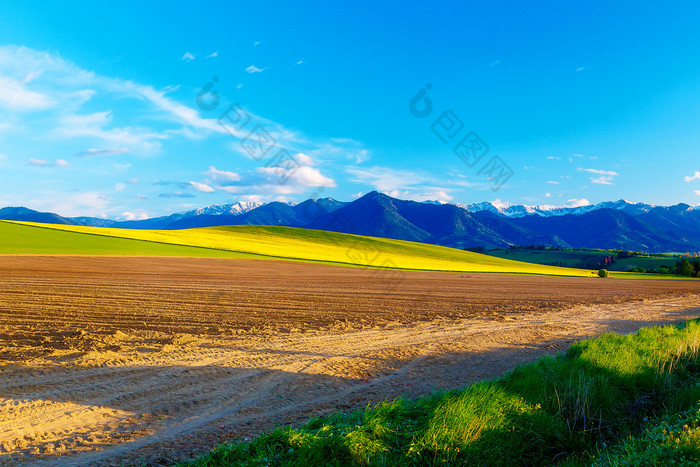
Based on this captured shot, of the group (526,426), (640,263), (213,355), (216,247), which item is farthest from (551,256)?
(526,426)

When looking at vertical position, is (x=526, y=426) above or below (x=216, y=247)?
below

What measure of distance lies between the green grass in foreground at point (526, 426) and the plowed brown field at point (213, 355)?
1.56 meters

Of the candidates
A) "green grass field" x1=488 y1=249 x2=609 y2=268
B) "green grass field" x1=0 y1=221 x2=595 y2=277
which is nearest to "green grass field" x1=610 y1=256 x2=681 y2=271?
"green grass field" x1=488 y1=249 x2=609 y2=268

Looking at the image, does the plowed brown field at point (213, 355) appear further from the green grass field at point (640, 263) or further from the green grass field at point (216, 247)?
the green grass field at point (640, 263)

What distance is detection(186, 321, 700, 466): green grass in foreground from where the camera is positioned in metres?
5.82

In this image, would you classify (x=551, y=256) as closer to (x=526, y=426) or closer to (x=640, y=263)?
(x=640, y=263)

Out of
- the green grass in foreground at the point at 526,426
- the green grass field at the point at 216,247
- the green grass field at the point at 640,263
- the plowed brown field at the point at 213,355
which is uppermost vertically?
the green grass field at the point at 640,263

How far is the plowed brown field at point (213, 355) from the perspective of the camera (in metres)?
7.02

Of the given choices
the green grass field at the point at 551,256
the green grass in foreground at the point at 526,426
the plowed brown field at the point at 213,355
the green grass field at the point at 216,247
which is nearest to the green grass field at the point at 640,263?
the green grass field at the point at 551,256

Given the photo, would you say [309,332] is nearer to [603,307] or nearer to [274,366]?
[274,366]

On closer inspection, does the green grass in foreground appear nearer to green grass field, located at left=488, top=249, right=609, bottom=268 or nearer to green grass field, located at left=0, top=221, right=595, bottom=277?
green grass field, located at left=0, top=221, right=595, bottom=277

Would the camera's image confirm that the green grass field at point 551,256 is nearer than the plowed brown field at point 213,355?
No

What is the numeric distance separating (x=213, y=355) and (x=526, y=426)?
872 centimetres

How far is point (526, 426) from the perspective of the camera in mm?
7230
